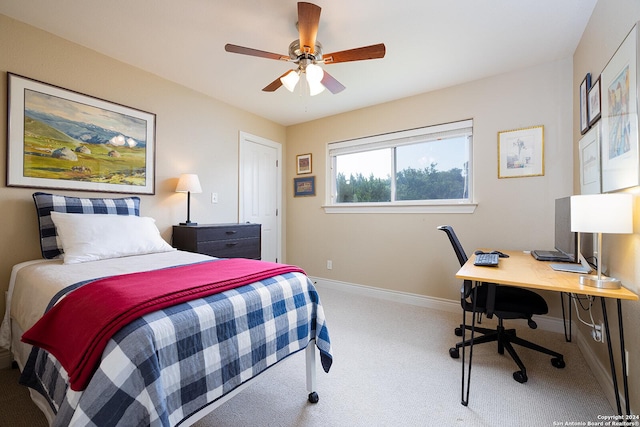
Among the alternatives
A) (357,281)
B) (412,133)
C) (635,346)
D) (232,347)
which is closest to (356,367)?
(232,347)

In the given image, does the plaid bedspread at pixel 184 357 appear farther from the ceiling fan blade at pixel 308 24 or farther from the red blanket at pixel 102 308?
the ceiling fan blade at pixel 308 24

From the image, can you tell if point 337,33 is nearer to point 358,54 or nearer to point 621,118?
point 358,54

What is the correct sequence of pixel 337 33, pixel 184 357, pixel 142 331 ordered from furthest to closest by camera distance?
1. pixel 337 33
2. pixel 184 357
3. pixel 142 331

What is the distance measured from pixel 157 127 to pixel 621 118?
3538mm

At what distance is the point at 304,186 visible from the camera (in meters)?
4.24

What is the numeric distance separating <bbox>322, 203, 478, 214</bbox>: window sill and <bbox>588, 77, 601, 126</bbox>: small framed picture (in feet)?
3.85

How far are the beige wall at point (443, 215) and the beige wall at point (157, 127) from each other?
113 centimetres

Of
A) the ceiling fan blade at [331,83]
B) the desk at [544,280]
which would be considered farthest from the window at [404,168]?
the ceiling fan blade at [331,83]

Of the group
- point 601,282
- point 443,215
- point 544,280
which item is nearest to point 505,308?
point 544,280

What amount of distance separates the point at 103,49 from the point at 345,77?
2.17 meters

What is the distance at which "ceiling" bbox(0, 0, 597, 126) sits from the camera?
1883mm

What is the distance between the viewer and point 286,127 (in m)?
4.45

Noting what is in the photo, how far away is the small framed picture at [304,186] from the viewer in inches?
164

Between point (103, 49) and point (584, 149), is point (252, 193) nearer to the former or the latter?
point (103, 49)
